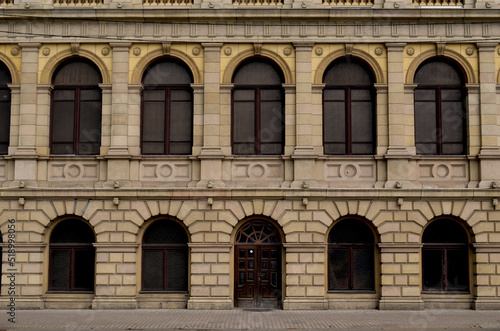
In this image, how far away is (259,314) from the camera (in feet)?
76.3

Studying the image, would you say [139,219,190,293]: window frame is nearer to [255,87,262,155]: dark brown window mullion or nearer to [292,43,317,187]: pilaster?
[255,87,262,155]: dark brown window mullion

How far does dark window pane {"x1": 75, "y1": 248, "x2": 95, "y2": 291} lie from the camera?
973 inches

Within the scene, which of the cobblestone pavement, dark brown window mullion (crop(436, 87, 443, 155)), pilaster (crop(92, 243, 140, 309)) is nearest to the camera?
the cobblestone pavement

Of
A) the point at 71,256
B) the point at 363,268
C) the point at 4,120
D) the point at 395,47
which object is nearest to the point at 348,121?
the point at 395,47

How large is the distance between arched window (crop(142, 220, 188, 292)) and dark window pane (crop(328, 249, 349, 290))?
540 cm

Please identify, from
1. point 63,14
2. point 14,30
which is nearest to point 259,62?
→ point 63,14

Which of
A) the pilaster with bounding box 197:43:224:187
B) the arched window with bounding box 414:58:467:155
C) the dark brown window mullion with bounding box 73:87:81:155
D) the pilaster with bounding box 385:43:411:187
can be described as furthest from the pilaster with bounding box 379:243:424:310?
the dark brown window mullion with bounding box 73:87:81:155

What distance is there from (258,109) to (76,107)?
6951 mm

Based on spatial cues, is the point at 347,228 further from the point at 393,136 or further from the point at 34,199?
the point at 34,199

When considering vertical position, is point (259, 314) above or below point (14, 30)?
below

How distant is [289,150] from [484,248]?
312 inches

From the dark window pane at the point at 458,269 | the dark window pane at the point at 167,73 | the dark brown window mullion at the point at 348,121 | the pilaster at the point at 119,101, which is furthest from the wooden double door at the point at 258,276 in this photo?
the dark window pane at the point at 167,73

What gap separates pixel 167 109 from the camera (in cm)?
2514

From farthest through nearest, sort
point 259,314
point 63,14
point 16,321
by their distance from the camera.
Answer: point 63,14
point 259,314
point 16,321
